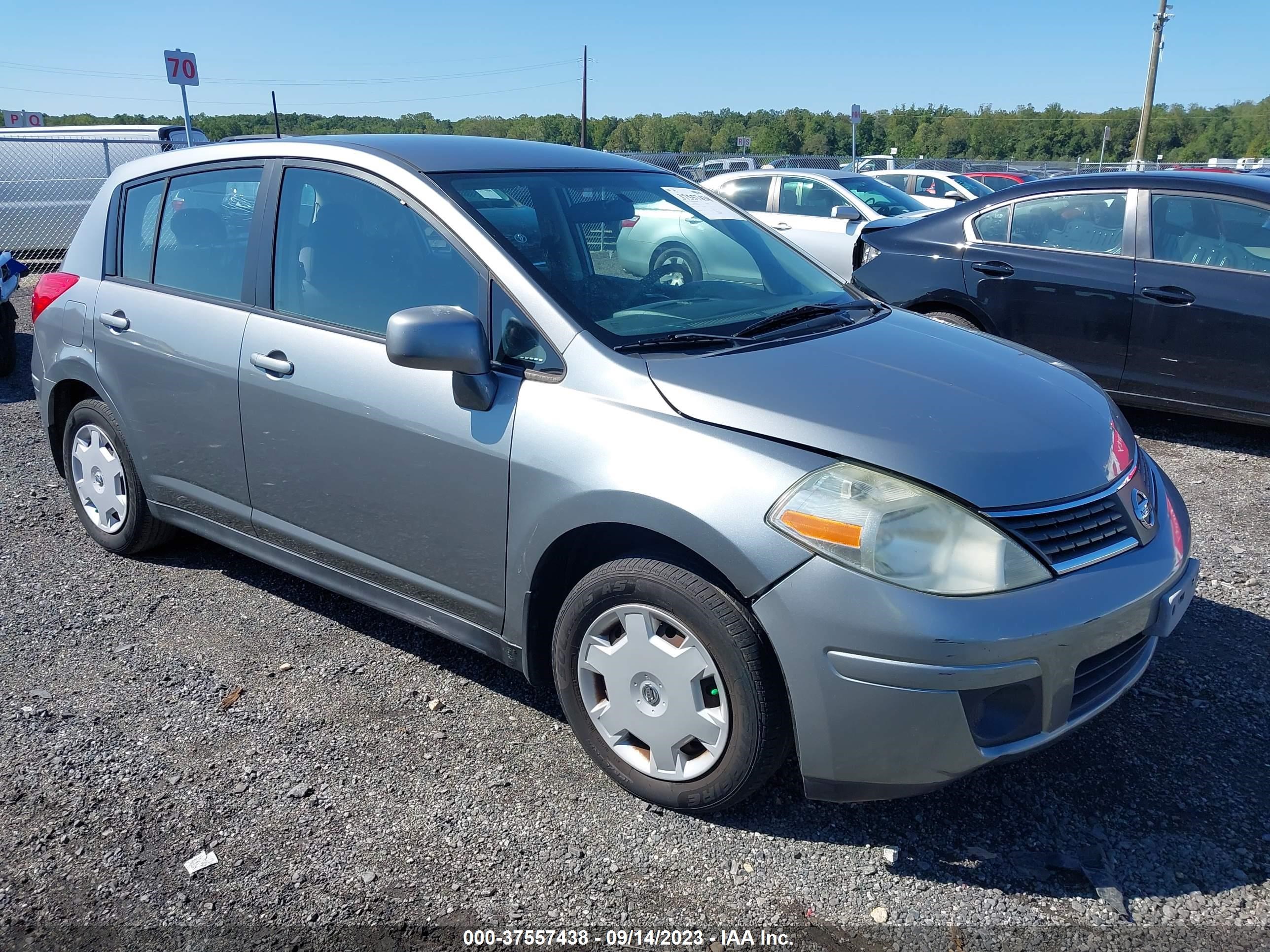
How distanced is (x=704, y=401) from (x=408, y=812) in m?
1.41

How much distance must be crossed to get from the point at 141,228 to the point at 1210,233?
567cm

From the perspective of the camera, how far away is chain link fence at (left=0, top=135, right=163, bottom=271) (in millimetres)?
14633

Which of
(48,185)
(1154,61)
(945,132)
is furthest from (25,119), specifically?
(945,132)

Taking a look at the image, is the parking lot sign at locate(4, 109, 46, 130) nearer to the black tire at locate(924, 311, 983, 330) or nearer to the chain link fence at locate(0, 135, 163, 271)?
the chain link fence at locate(0, 135, 163, 271)

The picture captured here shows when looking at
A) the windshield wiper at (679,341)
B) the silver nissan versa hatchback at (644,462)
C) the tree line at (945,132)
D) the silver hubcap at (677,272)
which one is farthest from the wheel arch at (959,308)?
the tree line at (945,132)

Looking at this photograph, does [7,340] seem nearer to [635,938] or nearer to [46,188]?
[635,938]

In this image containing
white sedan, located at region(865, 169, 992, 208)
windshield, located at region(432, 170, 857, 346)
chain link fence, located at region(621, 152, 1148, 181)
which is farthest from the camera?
chain link fence, located at region(621, 152, 1148, 181)

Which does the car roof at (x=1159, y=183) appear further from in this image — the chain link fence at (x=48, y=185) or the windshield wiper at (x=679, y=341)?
the chain link fence at (x=48, y=185)

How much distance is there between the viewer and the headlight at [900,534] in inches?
92.7

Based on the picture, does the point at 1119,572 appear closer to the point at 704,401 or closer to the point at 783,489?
the point at 783,489

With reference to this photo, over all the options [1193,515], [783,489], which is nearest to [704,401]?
[783,489]

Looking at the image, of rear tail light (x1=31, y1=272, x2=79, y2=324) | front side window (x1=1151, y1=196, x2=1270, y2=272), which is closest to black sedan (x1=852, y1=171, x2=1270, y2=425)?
front side window (x1=1151, y1=196, x2=1270, y2=272)

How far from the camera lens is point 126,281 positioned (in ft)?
13.7

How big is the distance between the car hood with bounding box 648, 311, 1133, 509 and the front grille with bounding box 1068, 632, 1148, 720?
0.41m
